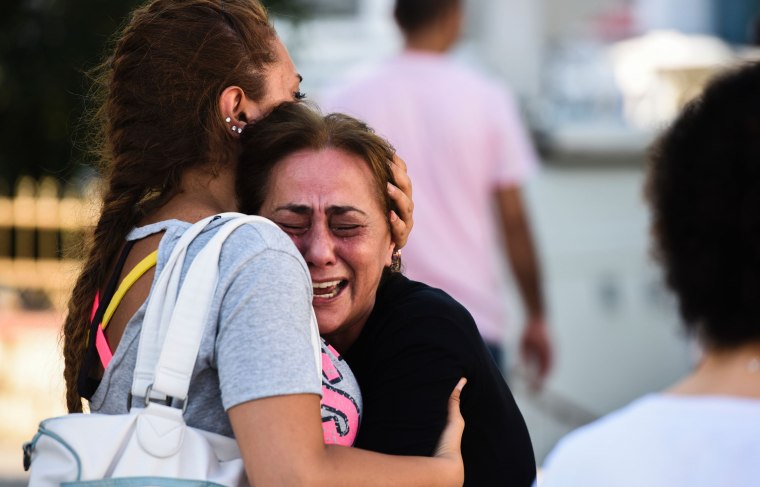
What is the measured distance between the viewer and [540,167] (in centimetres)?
925

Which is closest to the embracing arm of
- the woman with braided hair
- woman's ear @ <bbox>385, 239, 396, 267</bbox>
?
the woman with braided hair

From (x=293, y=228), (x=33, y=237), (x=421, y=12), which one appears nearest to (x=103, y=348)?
(x=293, y=228)

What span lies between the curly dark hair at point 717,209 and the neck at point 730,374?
0.01 metres

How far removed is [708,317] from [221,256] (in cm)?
78

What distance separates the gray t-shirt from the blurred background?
18.0 feet

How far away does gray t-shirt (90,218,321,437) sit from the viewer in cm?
192

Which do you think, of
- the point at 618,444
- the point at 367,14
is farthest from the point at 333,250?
the point at 367,14

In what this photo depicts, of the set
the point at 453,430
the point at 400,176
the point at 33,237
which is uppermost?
the point at 400,176

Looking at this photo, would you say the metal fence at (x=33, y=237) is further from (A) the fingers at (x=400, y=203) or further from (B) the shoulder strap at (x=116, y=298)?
(B) the shoulder strap at (x=116, y=298)

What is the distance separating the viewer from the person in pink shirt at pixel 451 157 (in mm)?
4664

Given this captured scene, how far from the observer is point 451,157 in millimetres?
4703

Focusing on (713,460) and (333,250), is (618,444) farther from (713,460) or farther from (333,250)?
(333,250)

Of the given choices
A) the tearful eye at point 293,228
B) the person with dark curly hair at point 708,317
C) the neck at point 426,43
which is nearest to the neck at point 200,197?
the tearful eye at point 293,228

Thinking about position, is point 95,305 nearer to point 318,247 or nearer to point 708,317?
point 318,247
